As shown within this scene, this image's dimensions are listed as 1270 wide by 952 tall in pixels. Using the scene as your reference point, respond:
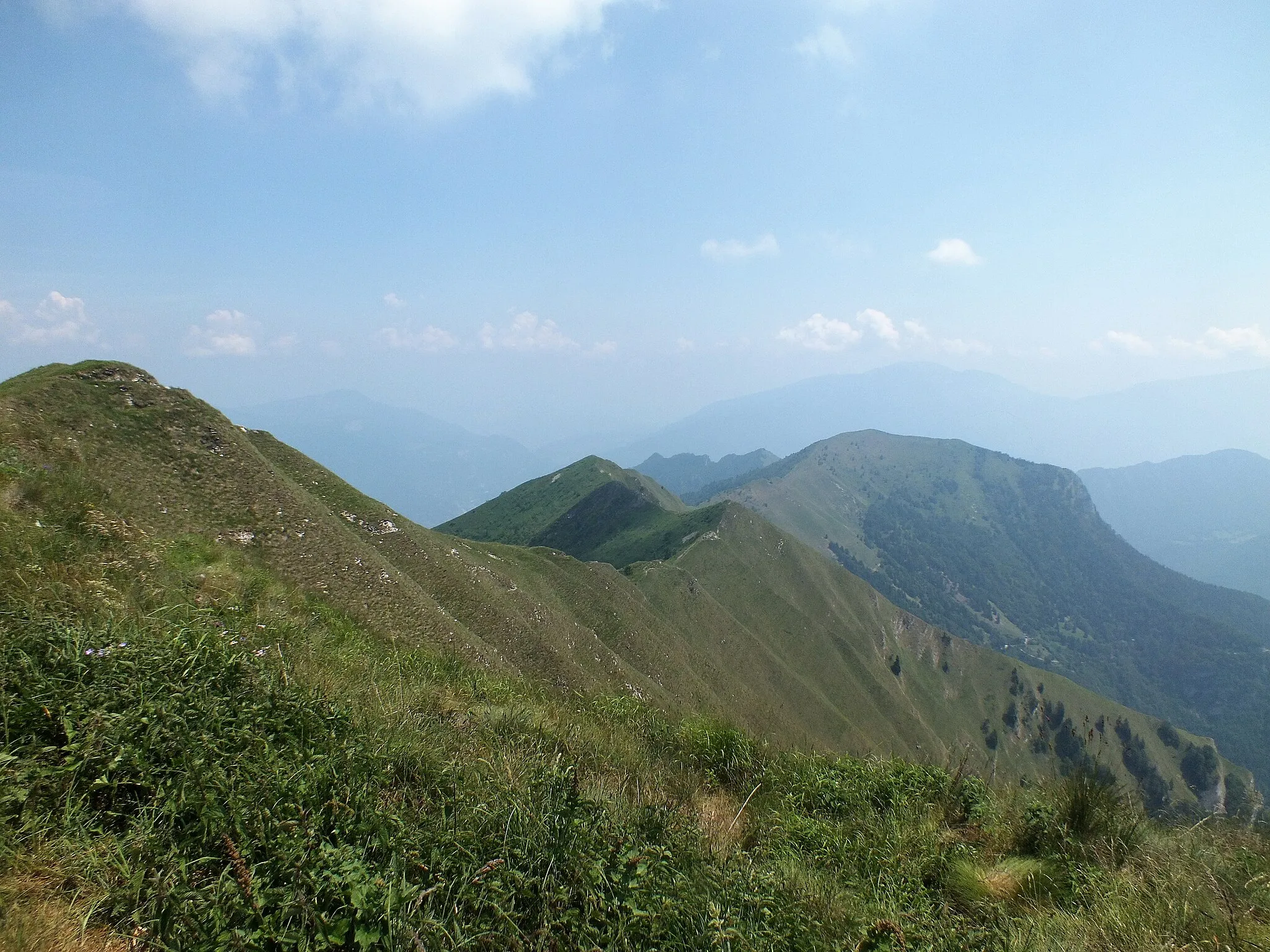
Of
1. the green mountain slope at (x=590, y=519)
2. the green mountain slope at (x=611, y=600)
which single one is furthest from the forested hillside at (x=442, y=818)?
the green mountain slope at (x=590, y=519)

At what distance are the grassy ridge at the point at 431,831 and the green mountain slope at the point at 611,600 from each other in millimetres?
1370

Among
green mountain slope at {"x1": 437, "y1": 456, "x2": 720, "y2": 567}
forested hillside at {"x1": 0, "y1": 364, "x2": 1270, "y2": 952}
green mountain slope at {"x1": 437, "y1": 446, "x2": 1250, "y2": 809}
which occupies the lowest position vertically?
green mountain slope at {"x1": 437, "y1": 446, "x2": 1250, "y2": 809}

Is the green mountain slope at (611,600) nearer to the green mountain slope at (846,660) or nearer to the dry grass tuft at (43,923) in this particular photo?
the green mountain slope at (846,660)

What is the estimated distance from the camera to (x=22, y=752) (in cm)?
380

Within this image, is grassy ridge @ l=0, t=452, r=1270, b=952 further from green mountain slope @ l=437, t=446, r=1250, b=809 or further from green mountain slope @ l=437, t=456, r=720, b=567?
green mountain slope @ l=437, t=456, r=720, b=567

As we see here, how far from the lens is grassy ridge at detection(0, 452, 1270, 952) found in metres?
3.36

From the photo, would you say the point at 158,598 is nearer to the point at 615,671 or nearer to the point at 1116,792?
the point at 1116,792

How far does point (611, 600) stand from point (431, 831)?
61416 mm

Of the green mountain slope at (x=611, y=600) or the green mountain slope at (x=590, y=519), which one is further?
the green mountain slope at (x=590, y=519)

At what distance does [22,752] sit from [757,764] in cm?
747

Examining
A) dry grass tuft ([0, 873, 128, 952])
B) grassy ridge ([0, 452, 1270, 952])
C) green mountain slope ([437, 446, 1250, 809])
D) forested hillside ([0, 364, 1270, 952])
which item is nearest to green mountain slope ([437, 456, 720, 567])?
green mountain slope ([437, 446, 1250, 809])

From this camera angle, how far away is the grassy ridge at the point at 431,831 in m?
3.36

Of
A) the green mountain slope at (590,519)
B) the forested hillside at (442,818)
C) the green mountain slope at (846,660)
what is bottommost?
the green mountain slope at (846,660)

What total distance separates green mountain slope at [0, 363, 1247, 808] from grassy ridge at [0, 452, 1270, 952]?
1.37 meters
